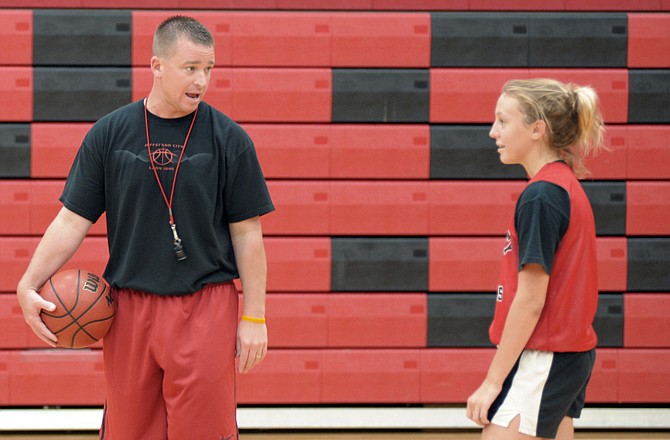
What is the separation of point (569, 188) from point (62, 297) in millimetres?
1432

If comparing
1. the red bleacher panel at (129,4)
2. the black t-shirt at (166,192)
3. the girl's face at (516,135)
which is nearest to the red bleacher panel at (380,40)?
the red bleacher panel at (129,4)

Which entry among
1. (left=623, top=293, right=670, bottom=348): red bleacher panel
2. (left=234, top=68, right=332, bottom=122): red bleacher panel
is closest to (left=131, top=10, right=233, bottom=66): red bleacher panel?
(left=234, top=68, right=332, bottom=122): red bleacher panel

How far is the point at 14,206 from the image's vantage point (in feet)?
15.7

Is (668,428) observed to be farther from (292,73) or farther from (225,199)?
(225,199)

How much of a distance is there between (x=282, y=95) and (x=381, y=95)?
0.56 metres

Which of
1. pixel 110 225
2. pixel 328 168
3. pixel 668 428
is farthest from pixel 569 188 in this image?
pixel 668 428

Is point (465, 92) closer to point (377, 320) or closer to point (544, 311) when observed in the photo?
point (377, 320)

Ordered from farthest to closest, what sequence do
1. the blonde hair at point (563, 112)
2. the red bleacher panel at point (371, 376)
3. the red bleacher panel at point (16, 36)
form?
the red bleacher panel at point (371, 376), the red bleacher panel at point (16, 36), the blonde hair at point (563, 112)

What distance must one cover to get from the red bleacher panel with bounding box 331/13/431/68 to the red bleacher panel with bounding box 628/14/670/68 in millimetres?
1159

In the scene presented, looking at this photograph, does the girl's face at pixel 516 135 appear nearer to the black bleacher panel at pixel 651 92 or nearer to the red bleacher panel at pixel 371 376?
the red bleacher panel at pixel 371 376

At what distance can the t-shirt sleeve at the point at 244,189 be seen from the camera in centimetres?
253

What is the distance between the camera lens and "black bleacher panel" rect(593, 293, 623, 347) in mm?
4895

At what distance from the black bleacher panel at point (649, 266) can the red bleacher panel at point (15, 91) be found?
3.49 m

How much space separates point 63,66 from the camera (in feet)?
15.7
